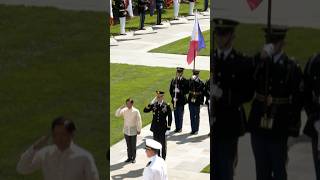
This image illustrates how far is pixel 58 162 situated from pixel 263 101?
1034 mm

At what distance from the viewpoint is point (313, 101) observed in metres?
3.35

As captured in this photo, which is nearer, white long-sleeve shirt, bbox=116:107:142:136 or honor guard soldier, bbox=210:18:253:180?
honor guard soldier, bbox=210:18:253:180

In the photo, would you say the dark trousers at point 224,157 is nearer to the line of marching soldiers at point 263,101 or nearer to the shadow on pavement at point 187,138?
the line of marching soldiers at point 263,101

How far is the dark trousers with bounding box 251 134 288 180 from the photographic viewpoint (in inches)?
136

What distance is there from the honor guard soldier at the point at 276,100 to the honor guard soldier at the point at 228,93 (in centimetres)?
5

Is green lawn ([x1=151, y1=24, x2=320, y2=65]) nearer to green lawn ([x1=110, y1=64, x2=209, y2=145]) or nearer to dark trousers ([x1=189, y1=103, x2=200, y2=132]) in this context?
green lawn ([x1=110, y1=64, x2=209, y2=145])

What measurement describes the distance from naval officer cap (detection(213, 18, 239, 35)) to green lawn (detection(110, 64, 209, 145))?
34.6ft

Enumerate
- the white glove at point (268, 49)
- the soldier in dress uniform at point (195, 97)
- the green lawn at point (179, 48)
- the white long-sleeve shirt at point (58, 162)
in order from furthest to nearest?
the green lawn at point (179, 48), the soldier in dress uniform at point (195, 97), the white long-sleeve shirt at point (58, 162), the white glove at point (268, 49)

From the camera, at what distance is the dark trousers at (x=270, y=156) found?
3445mm

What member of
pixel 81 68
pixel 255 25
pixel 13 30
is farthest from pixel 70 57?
pixel 255 25

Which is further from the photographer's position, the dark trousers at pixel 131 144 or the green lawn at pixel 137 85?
the green lawn at pixel 137 85

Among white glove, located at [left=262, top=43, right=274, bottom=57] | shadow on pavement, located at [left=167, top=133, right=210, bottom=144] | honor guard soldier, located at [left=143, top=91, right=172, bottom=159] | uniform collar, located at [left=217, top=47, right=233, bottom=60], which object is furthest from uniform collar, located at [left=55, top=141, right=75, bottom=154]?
shadow on pavement, located at [left=167, top=133, right=210, bottom=144]

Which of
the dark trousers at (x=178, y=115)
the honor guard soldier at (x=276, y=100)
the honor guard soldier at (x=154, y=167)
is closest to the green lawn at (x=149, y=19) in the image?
the dark trousers at (x=178, y=115)

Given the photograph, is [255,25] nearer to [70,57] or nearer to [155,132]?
[70,57]
